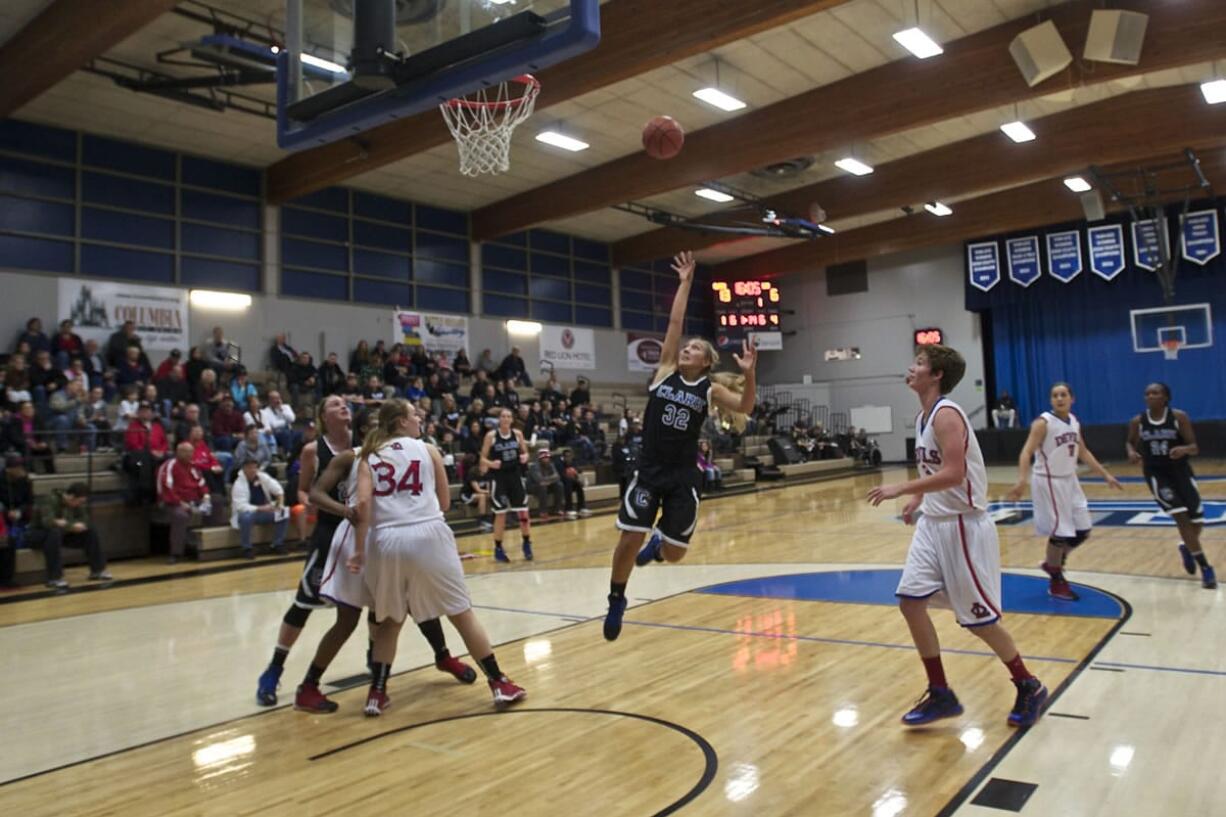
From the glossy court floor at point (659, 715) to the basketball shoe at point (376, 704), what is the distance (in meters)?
0.07

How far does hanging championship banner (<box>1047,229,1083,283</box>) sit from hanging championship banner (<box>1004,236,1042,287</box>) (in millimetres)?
354

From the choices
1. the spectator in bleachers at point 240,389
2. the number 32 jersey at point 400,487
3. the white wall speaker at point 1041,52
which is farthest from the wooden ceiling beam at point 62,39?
the white wall speaker at point 1041,52

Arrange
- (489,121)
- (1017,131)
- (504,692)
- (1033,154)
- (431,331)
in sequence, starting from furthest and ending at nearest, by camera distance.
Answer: (431,331), (1033,154), (1017,131), (489,121), (504,692)

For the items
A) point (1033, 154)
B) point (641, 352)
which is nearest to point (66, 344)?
point (641, 352)

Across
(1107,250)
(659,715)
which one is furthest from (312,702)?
(1107,250)

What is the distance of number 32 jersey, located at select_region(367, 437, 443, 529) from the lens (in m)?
4.32

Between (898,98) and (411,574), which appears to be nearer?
(411,574)

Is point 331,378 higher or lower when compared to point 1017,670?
higher

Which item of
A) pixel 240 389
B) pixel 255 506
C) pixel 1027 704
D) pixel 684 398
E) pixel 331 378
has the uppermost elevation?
pixel 331 378

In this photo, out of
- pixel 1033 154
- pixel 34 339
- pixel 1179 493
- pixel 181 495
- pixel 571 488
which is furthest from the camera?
pixel 1033 154

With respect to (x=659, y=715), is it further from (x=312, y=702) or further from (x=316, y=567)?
(x=316, y=567)

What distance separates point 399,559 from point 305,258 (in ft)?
51.9

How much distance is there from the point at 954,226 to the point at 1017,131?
7.12 m

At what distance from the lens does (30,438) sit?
10.9 metres
